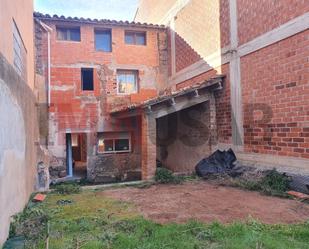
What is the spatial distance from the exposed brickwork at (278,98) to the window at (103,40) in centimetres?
672

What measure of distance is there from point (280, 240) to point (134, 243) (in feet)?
6.81

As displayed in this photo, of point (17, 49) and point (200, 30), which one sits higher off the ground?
point (200, 30)

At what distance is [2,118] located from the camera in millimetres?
4129

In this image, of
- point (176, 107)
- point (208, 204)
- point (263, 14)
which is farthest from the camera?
point (176, 107)

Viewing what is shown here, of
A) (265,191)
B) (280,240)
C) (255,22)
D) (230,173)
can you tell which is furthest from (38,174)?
(255,22)

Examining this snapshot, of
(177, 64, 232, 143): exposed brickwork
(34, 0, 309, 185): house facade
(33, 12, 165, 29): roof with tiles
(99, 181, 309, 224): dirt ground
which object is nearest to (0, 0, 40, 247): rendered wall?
(99, 181, 309, 224): dirt ground

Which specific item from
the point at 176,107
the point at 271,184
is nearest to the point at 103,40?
the point at 176,107

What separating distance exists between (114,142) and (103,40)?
185 inches

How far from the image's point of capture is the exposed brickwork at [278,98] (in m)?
7.50

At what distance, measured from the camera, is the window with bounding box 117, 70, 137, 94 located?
14211 mm

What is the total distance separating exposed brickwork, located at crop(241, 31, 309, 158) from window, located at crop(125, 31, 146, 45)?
6347mm

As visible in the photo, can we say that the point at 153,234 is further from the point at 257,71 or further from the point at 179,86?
the point at 179,86

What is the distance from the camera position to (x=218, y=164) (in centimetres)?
977

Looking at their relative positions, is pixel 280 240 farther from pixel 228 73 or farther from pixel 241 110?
pixel 228 73
